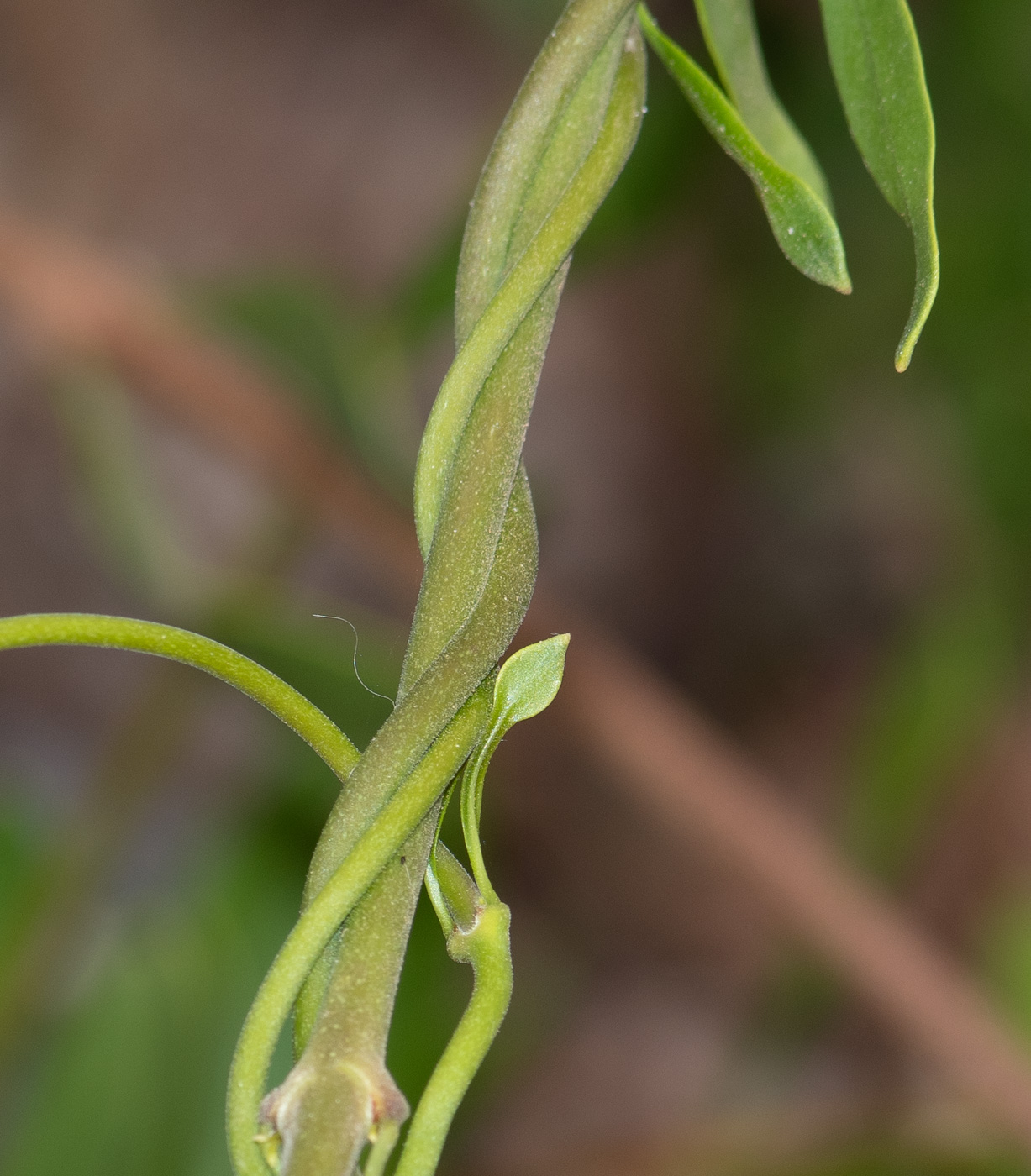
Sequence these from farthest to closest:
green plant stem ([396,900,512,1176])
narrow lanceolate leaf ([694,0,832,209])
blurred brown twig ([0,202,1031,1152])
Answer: blurred brown twig ([0,202,1031,1152])
narrow lanceolate leaf ([694,0,832,209])
green plant stem ([396,900,512,1176])

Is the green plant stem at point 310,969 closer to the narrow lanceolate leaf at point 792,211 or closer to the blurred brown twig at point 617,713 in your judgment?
the narrow lanceolate leaf at point 792,211

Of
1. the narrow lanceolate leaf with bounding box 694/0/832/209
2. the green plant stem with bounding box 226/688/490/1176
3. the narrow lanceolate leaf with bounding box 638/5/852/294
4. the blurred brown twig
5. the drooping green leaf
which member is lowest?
the blurred brown twig

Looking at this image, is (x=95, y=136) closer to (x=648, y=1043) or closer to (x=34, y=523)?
(x=34, y=523)

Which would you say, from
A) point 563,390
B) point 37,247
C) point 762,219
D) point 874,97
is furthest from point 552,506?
point 563,390

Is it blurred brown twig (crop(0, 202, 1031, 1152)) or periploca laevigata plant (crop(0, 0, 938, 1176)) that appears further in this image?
blurred brown twig (crop(0, 202, 1031, 1152))

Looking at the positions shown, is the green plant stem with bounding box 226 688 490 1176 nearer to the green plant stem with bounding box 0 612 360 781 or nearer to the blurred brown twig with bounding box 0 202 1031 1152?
the green plant stem with bounding box 0 612 360 781

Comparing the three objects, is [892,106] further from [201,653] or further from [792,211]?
[201,653]

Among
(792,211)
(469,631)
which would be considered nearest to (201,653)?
(469,631)

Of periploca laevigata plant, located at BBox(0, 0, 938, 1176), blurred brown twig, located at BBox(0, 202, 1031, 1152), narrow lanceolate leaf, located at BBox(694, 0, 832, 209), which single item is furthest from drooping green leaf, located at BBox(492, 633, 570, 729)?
blurred brown twig, located at BBox(0, 202, 1031, 1152)
